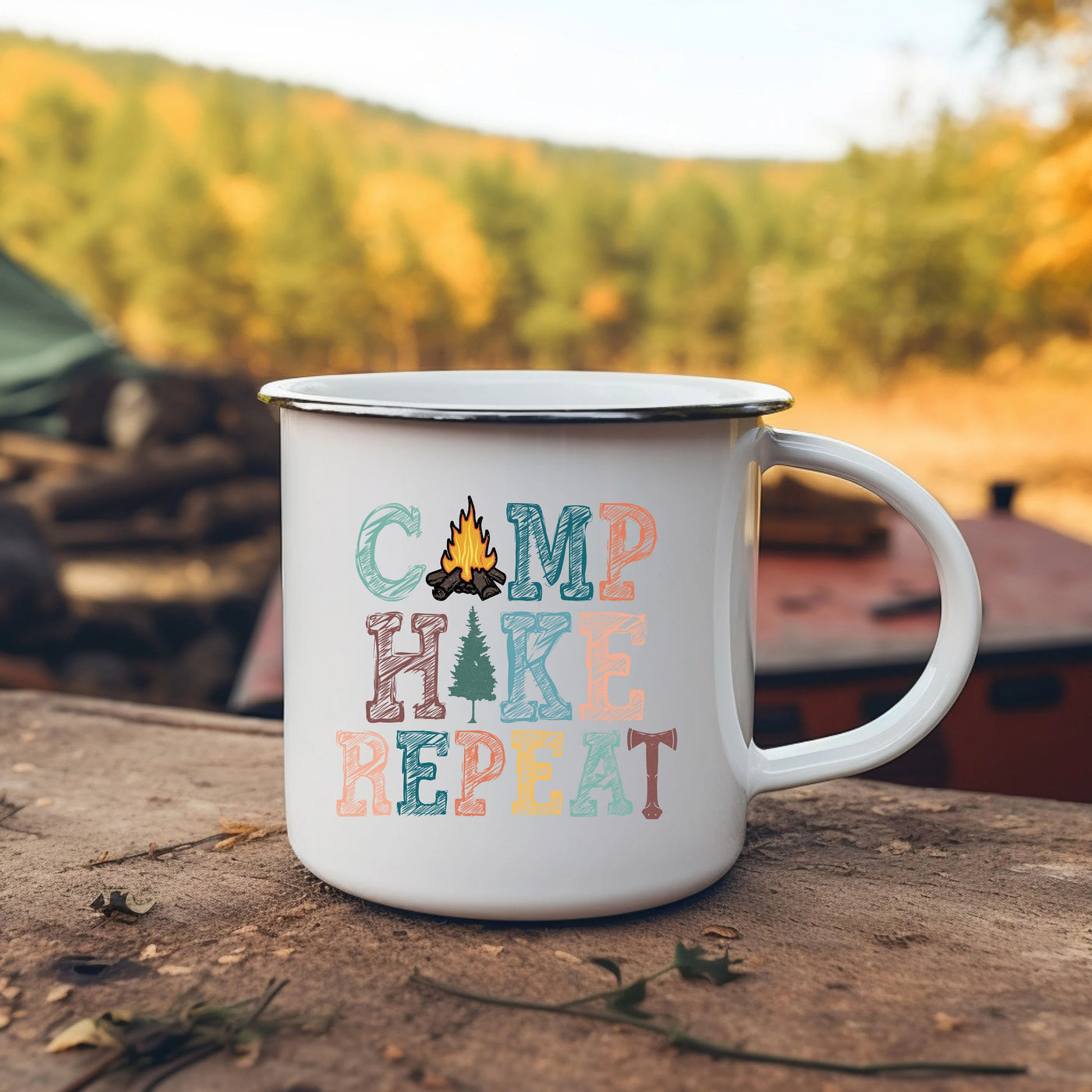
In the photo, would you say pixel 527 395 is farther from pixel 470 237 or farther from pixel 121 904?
pixel 470 237

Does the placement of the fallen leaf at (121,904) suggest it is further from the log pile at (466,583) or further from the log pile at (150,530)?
the log pile at (150,530)

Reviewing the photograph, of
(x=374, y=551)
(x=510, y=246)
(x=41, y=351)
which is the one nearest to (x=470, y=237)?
(x=510, y=246)

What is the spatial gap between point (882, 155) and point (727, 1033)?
43.2 feet

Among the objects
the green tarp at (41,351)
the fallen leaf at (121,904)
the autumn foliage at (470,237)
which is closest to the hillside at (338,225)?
the autumn foliage at (470,237)

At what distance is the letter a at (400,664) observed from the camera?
658 millimetres

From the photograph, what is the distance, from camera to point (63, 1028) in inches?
23.1

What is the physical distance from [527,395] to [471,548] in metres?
0.26

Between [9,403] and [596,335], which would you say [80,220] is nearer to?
[596,335]

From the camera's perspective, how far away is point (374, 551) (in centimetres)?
67

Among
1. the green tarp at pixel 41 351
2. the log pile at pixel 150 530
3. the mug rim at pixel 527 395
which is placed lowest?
the log pile at pixel 150 530

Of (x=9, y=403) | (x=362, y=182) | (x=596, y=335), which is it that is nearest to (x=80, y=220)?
(x=362, y=182)

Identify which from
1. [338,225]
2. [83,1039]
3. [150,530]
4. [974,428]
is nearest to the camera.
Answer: [83,1039]

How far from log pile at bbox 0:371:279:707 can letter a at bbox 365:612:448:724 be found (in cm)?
352

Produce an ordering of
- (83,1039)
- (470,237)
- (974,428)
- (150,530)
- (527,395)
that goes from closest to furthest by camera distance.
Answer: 1. (83,1039)
2. (527,395)
3. (150,530)
4. (974,428)
5. (470,237)
